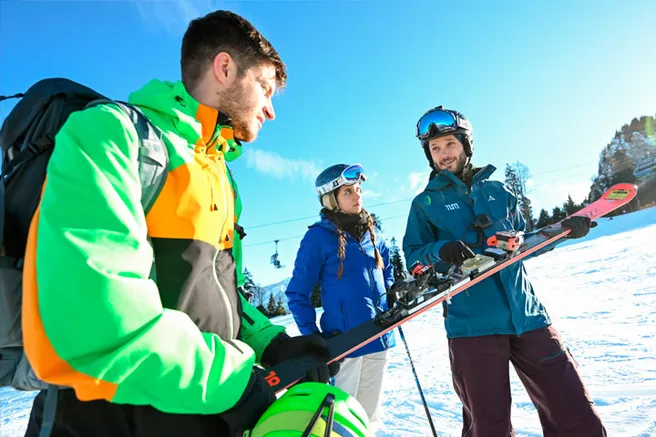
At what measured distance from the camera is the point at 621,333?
5.30m

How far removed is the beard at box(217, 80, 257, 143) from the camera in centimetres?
160

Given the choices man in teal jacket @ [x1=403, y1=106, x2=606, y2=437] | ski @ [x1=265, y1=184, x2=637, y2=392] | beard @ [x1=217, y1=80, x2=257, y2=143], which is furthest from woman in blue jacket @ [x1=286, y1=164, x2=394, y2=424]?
beard @ [x1=217, y1=80, x2=257, y2=143]

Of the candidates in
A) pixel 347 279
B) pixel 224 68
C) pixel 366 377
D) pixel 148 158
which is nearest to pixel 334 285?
pixel 347 279

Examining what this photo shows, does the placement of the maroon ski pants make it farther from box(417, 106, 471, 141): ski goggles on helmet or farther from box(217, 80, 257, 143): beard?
box(217, 80, 257, 143): beard

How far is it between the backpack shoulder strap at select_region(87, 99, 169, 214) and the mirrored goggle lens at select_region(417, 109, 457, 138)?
2.57 m

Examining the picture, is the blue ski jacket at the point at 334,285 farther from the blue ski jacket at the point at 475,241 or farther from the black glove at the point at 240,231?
the black glove at the point at 240,231

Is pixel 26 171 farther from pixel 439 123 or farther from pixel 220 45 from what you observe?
pixel 439 123

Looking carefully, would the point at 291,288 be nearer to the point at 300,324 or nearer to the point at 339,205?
the point at 300,324

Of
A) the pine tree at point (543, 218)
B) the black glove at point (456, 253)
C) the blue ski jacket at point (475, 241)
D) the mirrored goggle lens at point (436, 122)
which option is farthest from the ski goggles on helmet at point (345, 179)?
the pine tree at point (543, 218)

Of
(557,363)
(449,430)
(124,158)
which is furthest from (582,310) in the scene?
(124,158)

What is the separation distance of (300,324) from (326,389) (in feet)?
7.55

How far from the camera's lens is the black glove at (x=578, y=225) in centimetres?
290

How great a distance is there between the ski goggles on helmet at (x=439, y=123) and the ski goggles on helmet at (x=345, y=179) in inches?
35.2

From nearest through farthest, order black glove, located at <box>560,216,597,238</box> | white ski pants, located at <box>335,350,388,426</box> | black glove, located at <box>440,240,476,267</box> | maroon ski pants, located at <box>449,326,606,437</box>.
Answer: maroon ski pants, located at <box>449,326,606,437</box>
black glove, located at <box>440,240,476,267</box>
black glove, located at <box>560,216,597,238</box>
white ski pants, located at <box>335,350,388,426</box>
